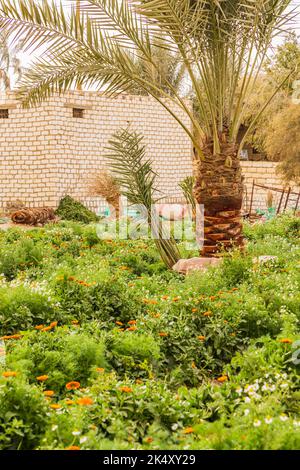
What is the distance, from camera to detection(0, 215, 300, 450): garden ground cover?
10.6 feet

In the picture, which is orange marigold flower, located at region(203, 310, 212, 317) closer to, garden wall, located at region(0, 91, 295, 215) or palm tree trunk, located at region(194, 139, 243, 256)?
palm tree trunk, located at region(194, 139, 243, 256)

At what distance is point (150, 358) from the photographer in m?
4.74

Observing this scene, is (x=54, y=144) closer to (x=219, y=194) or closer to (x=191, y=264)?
(x=219, y=194)

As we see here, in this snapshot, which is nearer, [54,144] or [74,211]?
[74,211]

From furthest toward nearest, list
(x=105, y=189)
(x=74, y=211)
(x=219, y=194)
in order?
(x=105, y=189), (x=74, y=211), (x=219, y=194)

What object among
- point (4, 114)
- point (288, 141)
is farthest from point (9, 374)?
point (4, 114)

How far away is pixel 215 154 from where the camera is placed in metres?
8.91

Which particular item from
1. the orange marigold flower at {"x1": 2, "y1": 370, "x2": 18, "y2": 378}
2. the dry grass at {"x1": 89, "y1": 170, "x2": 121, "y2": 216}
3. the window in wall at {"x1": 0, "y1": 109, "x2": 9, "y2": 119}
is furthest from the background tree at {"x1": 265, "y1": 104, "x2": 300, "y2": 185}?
the orange marigold flower at {"x1": 2, "y1": 370, "x2": 18, "y2": 378}

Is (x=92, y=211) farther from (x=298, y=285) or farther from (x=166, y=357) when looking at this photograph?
(x=166, y=357)

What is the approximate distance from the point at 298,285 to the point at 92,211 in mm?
13167

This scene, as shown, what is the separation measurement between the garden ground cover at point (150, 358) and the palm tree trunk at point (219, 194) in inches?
34.8

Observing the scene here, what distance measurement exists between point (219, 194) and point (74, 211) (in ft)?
32.6

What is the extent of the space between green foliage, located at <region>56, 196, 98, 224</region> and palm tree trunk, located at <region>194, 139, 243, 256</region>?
8977 mm

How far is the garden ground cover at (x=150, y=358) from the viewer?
10.6ft
